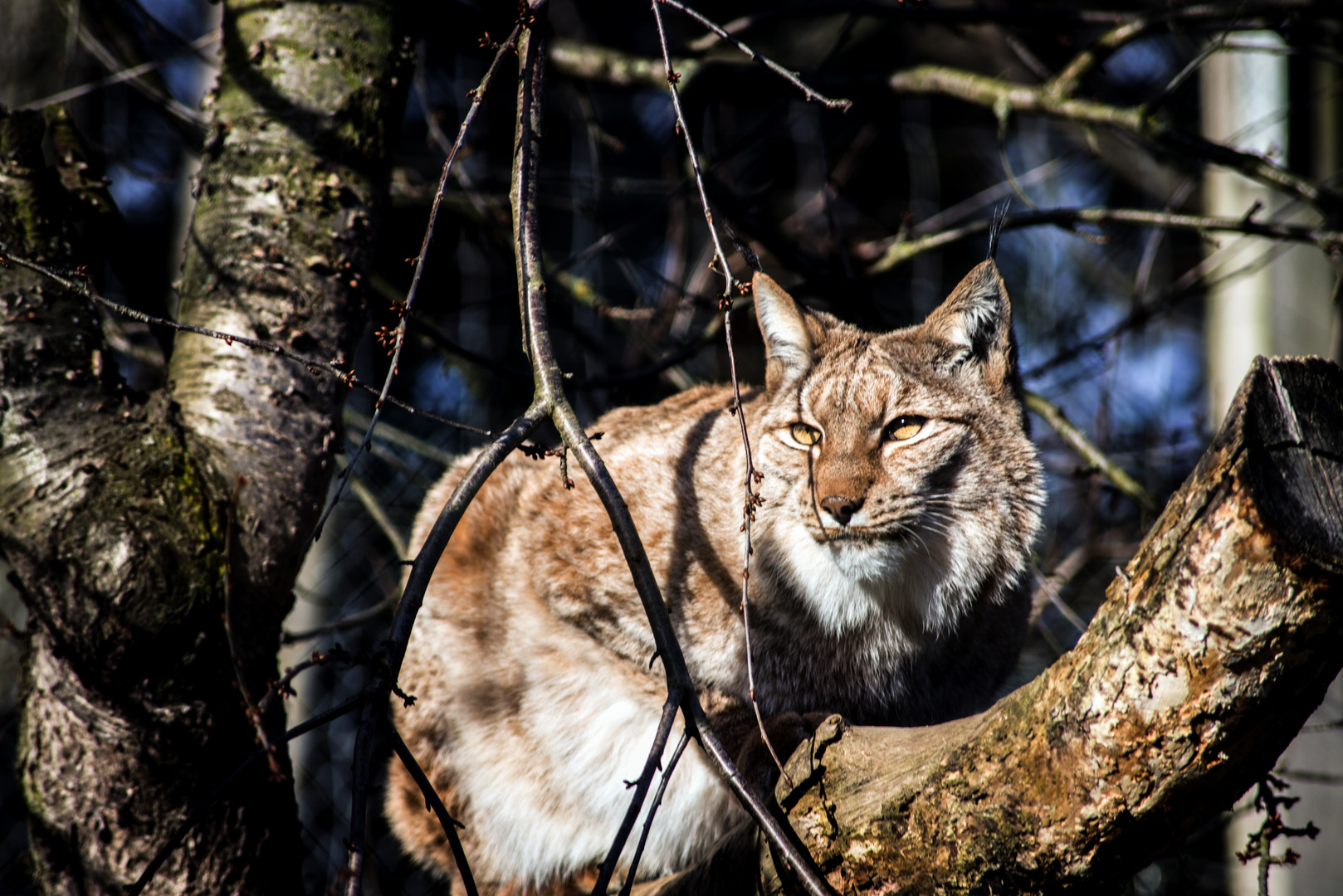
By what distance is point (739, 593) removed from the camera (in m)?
1.98

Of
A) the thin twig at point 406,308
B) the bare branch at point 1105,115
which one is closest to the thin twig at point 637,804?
the thin twig at point 406,308

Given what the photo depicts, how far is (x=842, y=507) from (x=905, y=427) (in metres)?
0.28

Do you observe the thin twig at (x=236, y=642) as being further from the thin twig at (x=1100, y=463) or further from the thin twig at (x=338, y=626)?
the thin twig at (x=1100, y=463)

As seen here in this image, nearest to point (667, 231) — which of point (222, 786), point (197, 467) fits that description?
point (197, 467)

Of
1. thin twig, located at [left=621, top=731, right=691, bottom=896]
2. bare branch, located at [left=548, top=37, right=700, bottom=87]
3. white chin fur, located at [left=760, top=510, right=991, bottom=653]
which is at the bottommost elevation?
thin twig, located at [left=621, top=731, right=691, bottom=896]

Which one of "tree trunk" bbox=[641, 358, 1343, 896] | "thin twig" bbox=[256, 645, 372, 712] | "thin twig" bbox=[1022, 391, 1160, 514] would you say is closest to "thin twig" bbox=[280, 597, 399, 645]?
"thin twig" bbox=[256, 645, 372, 712]

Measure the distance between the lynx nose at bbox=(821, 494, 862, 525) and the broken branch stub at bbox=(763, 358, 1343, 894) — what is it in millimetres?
597

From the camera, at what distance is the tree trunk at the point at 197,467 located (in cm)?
160

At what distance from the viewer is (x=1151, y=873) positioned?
4.35m

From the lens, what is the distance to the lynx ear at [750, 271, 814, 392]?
2094 mm

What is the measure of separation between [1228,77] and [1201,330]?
→ 302cm

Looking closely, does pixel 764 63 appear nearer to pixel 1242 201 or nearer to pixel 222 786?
pixel 222 786

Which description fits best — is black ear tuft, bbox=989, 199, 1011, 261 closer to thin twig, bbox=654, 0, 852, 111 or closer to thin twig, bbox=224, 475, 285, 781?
thin twig, bbox=654, 0, 852, 111

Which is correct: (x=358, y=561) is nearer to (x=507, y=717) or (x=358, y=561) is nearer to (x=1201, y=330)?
(x=507, y=717)
